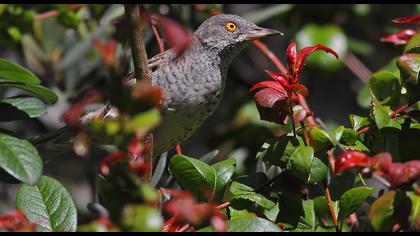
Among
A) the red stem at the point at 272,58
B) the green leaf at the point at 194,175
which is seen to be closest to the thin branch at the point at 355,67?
the red stem at the point at 272,58

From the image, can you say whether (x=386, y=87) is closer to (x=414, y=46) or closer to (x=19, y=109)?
(x=414, y=46)

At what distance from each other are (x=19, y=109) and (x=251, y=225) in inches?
32.7

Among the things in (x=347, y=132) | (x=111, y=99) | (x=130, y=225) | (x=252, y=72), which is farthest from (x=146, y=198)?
(x=252, y=72)

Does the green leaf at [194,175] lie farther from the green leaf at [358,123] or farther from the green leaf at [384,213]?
the green leaf at [384,213]

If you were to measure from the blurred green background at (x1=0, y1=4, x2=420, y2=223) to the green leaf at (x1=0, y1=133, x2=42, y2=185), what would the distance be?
1.60 m

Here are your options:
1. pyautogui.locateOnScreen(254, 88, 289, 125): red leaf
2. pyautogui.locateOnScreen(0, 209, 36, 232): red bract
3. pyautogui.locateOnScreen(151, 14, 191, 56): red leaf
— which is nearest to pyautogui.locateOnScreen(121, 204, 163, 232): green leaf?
pyautogui.locateOnScreen(151, 14, 191, 56): red leaf

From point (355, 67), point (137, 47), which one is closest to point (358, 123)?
point (137, 47)

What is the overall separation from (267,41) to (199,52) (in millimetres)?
2486

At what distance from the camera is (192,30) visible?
444 cm

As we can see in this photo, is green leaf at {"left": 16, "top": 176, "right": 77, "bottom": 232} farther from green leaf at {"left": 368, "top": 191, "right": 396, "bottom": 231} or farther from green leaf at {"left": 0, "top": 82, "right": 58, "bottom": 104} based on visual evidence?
green leaf at {"left": 368, "top": 191, "right": 396, "bottom": 231}

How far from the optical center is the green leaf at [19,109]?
7.52ft

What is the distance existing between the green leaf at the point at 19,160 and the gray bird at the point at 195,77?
124cm

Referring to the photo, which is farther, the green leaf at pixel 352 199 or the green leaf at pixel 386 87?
the green leaf at pixel 386 87

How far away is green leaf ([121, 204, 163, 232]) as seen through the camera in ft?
4.26
